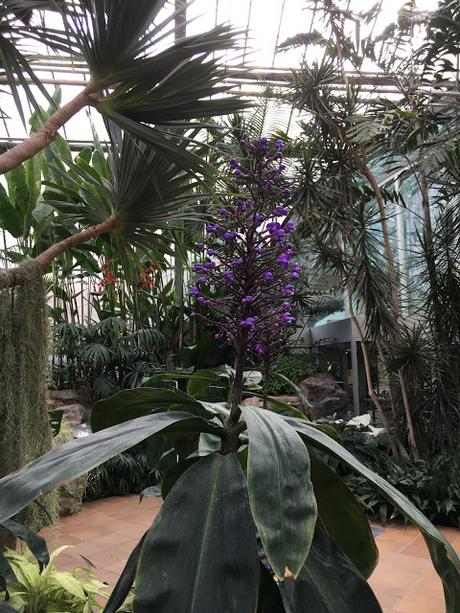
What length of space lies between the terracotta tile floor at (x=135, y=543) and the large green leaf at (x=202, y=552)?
193 cm

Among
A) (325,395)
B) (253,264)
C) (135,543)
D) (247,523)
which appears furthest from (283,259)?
(325,395)

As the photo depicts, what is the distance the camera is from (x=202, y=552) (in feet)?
2.26

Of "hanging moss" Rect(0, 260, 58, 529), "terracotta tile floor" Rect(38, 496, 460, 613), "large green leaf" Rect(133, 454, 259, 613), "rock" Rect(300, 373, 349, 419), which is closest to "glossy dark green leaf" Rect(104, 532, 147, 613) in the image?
"large green leaf" Rect(133, 454, 259, 613)

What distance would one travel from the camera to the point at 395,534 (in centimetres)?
388

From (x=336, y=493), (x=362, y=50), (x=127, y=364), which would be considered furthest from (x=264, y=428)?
(x=127, y=364)

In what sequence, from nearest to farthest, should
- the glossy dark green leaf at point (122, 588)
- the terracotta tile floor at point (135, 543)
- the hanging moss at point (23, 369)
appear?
the glossy dark green leaf at point (122, 588)
the hanging moss at point (23, 369)
the terracotta tile floor at point (135, 543)

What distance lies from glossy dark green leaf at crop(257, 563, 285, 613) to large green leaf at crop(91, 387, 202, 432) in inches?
14.4

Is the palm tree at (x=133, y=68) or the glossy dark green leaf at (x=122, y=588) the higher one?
the palm tree at (x=133, y=68)

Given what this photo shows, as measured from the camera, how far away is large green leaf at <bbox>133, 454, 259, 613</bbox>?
64 cm

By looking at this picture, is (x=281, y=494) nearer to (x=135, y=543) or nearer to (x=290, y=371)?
(x=135, y=543)

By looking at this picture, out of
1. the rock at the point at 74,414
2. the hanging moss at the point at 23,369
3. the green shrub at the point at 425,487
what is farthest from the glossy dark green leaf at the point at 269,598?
the rock at the point at 74,414

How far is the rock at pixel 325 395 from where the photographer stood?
24.8ft

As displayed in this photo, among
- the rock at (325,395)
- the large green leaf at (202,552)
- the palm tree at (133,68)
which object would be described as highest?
the palm tree at (133,68)

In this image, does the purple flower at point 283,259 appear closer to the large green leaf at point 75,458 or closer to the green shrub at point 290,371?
the large green leaf at point 75,458
